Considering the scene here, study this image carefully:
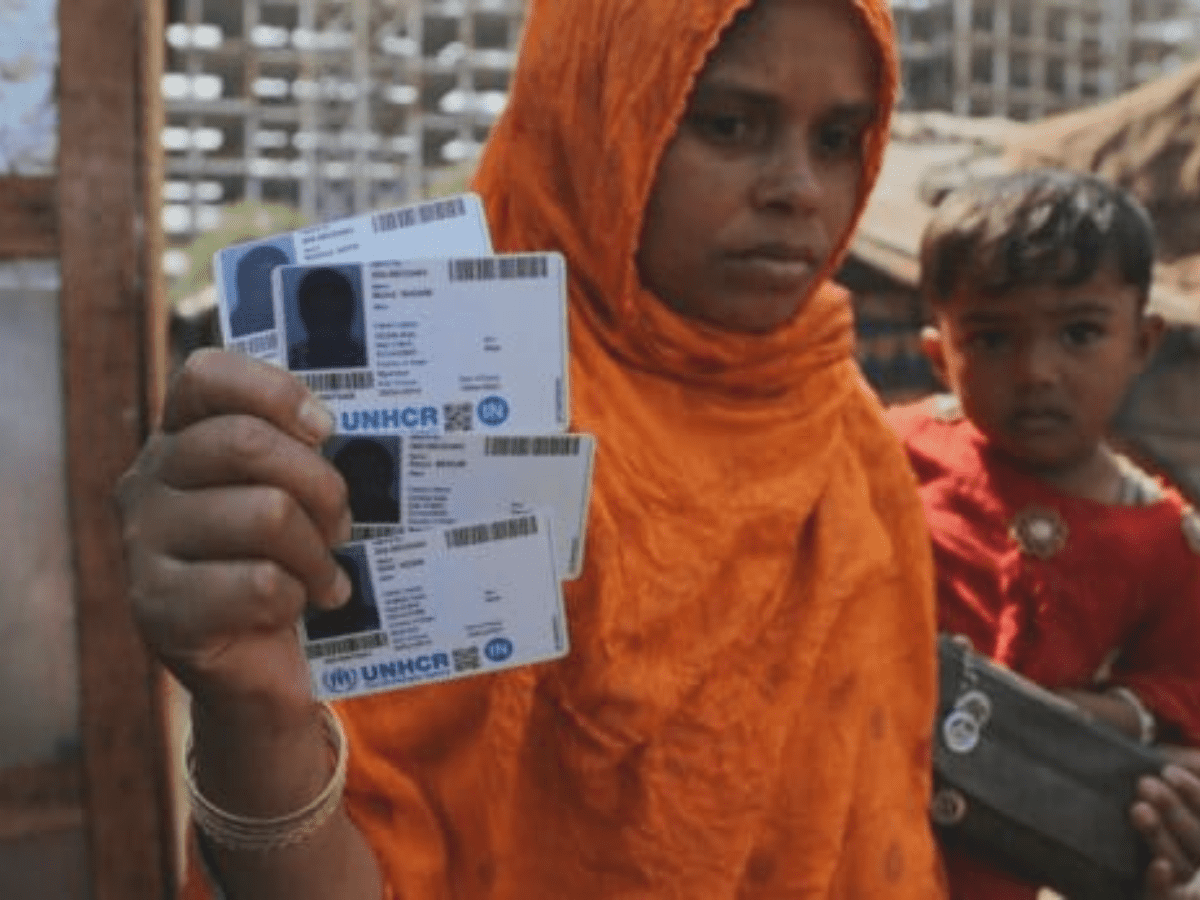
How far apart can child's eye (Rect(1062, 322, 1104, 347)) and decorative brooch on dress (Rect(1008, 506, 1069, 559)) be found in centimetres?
24

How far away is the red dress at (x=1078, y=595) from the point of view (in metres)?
2.02

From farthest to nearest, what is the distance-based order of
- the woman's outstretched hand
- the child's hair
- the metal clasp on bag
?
the child's hair → the metal clasp on bag → the woman's outstretched hand

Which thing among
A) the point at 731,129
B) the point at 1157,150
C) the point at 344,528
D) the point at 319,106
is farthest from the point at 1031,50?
the point at 344,528

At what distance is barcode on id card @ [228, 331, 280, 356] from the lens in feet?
3.78

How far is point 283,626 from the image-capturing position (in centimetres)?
108

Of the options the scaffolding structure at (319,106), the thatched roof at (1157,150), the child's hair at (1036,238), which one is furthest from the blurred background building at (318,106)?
the child's hair at (1036,238)

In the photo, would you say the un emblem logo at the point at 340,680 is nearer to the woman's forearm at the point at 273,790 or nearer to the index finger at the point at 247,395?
the woman's forearm at the point at 273,790

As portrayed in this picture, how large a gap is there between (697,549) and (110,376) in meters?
0.79

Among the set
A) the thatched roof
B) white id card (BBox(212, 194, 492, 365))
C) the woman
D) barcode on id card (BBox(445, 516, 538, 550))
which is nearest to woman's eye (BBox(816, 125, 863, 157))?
the woman

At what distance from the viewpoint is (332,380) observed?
115 centimetres

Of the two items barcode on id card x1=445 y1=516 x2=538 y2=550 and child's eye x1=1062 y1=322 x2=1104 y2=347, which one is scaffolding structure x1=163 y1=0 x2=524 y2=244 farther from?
barcode on id card x1=445 y1=516 x2=538 y2=550

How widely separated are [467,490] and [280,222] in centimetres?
2596

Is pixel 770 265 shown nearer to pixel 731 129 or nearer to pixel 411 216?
pixel 731 129

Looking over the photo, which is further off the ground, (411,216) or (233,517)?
(411,216)
